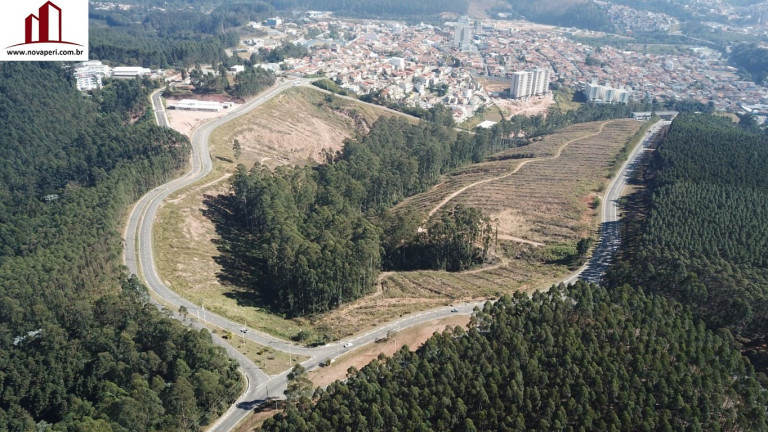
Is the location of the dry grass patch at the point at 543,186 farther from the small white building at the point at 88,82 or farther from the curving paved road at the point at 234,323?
the small white building at the point at 88,82

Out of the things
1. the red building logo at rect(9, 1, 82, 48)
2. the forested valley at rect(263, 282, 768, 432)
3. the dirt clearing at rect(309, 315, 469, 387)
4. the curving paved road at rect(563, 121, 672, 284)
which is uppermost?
the red building logo at rect(9, 1, 82, 48)

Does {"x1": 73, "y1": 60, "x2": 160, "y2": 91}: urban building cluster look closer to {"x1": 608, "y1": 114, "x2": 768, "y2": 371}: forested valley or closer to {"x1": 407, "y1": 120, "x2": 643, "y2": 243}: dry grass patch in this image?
{"x1": 407, "y1": 120, "x2": 643, "y2": 243}: dry grass patch

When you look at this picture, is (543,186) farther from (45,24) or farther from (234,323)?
(45,24)

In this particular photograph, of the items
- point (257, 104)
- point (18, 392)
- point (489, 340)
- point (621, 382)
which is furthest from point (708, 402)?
point (257, 104)

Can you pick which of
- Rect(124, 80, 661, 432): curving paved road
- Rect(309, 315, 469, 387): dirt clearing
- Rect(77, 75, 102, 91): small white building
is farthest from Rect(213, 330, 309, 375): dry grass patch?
Rect(77, 75, 102, 91): small white building

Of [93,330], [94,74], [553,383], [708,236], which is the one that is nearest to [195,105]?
[94,74]

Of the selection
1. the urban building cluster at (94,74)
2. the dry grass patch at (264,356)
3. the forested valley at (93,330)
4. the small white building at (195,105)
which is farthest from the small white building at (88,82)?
the dry grass patch at (264,356)
